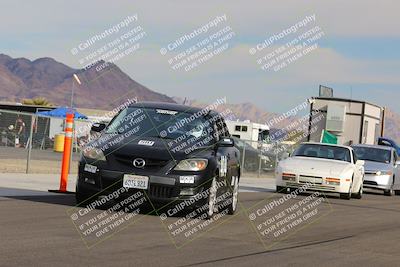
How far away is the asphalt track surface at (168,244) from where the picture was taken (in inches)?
296

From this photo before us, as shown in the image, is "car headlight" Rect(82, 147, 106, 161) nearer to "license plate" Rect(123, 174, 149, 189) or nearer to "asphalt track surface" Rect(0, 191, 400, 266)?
"license plate" Rect(123, 174, 149, 189)

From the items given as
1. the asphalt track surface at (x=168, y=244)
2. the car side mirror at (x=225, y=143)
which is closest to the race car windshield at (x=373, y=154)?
the asphalt track surface at (x=168, y=244)

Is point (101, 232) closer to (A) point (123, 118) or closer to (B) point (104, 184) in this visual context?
(B) point (104, 184)

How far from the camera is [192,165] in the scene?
37.2 feet

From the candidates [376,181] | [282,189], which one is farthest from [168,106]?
[376,181]

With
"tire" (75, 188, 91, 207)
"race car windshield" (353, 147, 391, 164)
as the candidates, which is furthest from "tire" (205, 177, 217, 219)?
"race car windshield" (353, 147, 391, 164)

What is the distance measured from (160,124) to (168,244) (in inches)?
148

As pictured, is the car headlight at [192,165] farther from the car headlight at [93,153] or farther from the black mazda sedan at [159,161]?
the car headlight at [93,153]

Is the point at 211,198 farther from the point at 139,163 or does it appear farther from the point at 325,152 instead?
the point at 325,152

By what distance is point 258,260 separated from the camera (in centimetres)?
823

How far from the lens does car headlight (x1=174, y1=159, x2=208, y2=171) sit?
1126 centimetres

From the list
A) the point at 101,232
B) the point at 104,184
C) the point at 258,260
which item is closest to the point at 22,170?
the point at 104,184

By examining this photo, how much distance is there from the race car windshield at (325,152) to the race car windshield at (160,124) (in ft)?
29.4

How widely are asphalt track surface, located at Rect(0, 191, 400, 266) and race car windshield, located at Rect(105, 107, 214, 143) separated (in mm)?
1302
